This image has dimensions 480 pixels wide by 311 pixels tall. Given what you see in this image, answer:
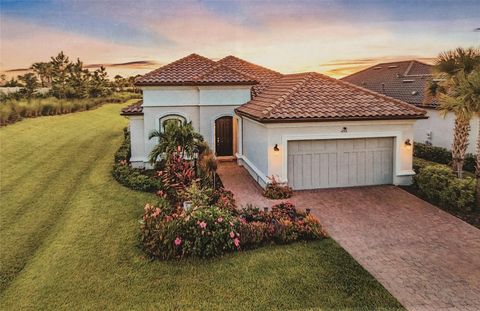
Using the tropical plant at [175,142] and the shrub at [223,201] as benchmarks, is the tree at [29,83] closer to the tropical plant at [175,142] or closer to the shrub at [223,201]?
the tropical plant at [175,142]

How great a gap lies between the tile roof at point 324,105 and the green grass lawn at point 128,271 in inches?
221

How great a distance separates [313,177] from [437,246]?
5806 millimetres

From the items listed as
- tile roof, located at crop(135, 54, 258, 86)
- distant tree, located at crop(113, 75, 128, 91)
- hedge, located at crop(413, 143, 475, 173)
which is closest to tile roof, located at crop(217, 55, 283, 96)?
tile roof, located at crop(135, 54, 258, 86)

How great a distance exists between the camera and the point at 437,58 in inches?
602

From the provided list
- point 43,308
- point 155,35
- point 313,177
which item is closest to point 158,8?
point 155,35

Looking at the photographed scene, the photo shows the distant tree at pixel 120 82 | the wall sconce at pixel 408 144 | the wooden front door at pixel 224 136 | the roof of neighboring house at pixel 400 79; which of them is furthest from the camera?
the distant tree at pixel 120 82

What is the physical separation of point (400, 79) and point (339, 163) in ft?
54.9

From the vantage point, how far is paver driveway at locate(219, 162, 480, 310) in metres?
7.54

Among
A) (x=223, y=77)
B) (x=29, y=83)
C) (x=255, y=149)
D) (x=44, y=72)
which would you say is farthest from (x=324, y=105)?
(x=44, y=72)

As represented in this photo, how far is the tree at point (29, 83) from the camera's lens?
47431 mm

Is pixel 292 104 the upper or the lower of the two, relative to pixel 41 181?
upper

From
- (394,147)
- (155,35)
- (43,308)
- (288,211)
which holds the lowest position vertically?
(43,308)

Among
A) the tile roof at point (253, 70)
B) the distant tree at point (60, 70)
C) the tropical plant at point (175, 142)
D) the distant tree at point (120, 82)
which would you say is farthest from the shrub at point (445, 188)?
the distant tree at point (120, 82)

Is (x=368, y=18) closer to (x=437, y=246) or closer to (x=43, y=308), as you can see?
(x=437, y=246)
